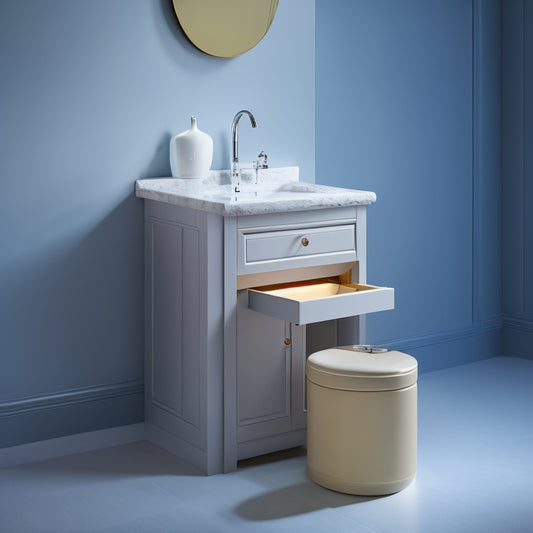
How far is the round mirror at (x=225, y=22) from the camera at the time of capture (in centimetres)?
316

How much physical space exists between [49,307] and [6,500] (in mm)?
664

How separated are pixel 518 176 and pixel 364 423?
2111mm

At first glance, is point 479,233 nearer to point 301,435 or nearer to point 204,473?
point 301,435

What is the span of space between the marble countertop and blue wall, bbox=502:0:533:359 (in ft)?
4.53

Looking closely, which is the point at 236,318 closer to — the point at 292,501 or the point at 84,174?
the point at 292,501

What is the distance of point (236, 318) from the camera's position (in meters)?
2.90

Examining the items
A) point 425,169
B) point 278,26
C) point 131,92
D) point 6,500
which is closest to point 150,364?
point 6,500

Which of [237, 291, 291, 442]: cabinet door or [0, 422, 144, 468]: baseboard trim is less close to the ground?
[237, 291, 291, 442]: cabinet door

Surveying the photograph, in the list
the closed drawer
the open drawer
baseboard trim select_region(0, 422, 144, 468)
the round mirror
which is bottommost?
baseboard trim select_region(0, 422, 144, 468)

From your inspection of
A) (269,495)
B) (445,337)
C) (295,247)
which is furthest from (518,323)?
(269,495)

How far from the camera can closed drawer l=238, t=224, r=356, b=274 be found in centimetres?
287

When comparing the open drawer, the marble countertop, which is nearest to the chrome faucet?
the marble countertop

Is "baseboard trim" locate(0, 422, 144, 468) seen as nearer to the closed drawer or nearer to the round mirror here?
the closed drawer

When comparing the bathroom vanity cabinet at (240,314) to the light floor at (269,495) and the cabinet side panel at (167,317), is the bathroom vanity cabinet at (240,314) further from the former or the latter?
the light floor at (269,495)
